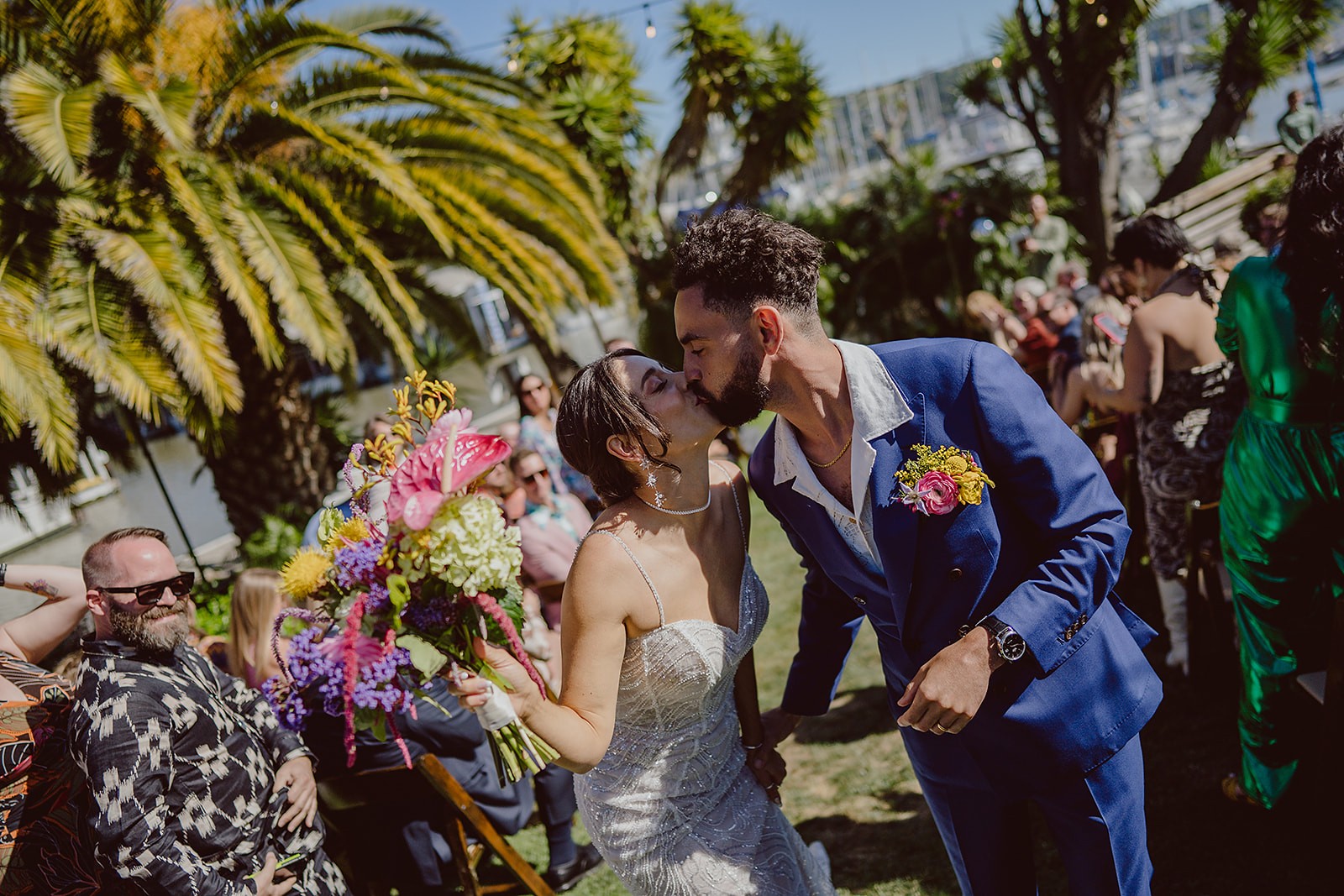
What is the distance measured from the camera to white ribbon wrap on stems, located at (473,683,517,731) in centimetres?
193

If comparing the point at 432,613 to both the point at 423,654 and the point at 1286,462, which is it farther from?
the point at 1286,462

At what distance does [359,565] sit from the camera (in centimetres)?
187

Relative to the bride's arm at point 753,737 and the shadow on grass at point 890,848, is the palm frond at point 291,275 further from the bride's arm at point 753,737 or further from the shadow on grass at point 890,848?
the bride's arm at point 753,737

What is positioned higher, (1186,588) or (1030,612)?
(1030,612)

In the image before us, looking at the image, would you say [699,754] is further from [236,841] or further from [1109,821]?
[236,841]

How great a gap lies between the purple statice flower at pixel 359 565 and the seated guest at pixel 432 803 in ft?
6.35

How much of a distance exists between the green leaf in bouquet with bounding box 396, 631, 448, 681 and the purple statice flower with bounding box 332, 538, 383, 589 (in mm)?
132

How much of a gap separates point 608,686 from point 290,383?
7037 mm

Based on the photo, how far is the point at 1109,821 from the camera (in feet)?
7.20

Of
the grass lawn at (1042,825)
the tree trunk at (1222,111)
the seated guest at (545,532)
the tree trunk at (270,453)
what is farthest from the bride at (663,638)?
the tree trunk at (1222,111)

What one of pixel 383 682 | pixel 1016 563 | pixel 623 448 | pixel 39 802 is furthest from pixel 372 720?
pixel 39 802

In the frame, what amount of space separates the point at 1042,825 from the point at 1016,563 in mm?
2036

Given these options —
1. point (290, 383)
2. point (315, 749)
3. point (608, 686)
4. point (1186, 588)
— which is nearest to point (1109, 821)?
point (608, 686)

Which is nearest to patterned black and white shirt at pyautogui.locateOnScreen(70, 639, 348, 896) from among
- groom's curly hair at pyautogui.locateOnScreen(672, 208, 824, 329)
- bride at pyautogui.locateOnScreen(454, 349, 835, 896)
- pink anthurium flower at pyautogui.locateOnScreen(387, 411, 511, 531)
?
bride at pyautogui.locateOnScreen(454, 349, 835, 896)
